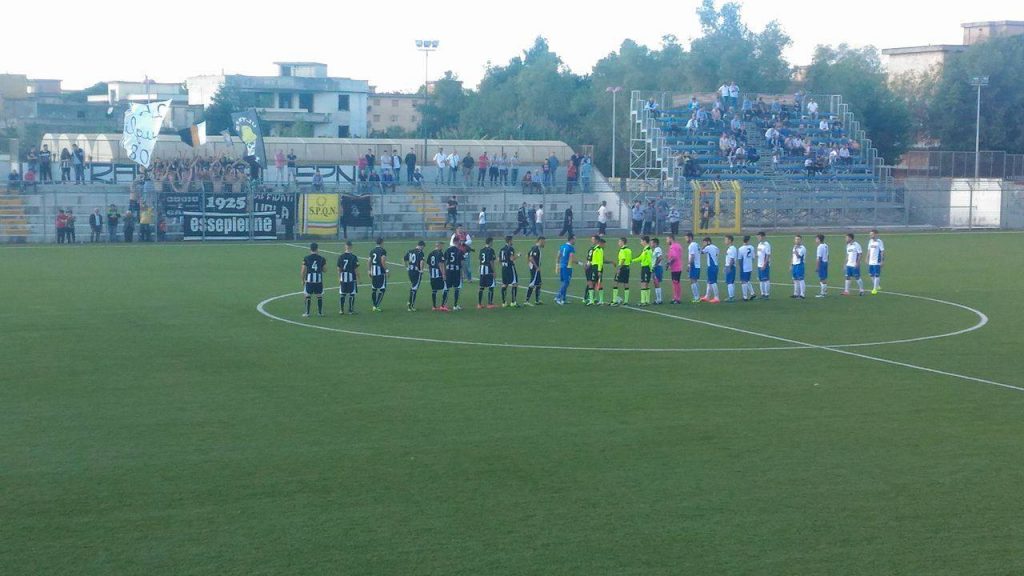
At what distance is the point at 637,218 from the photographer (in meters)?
53.6

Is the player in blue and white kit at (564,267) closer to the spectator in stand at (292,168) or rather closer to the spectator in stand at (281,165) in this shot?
the spectator in stand at (292,168)

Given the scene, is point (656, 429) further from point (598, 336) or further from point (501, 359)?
point (598, 336)

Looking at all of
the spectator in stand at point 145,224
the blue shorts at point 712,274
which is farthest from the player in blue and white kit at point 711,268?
the spectator in stand at point 145,224

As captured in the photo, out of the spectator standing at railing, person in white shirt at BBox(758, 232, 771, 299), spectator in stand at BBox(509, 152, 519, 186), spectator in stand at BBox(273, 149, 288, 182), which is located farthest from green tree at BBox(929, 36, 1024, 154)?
person in white shirt at BBox(758, 232, 771, 299)

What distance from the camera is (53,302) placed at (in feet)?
85.2

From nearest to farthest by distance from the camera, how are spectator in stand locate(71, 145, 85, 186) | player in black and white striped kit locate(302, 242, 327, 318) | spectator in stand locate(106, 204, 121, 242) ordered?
player in black and white striped kit locate(302, 242, 327, 318) < spectator in stand locate(106, 204, 121, 242) < spectator in stand locate(71, 145, 85, 186)

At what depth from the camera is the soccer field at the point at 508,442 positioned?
9.25 m

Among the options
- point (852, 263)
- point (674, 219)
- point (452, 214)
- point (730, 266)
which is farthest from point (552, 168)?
point (730, 266)

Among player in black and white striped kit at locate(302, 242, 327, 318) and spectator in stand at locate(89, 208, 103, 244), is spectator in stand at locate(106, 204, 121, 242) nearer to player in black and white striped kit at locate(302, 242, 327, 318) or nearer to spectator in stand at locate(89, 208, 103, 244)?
spectator in stand at locate(89, 208, 103, 244)

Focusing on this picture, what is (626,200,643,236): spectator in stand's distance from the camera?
53594 millimetres

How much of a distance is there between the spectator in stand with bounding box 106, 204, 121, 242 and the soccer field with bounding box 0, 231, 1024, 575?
22355 millimetres

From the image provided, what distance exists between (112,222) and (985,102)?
61623mm

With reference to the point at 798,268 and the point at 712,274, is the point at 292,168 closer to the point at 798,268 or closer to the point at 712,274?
the point at 712,274

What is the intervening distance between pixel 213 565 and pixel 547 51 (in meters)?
108
